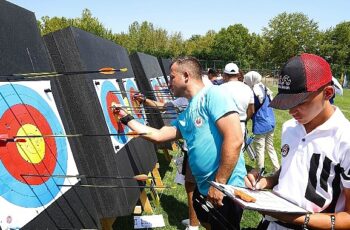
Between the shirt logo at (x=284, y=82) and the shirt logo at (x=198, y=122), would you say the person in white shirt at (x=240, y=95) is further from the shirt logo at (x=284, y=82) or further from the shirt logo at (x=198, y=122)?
the shirt logo at (x=284, y=82)

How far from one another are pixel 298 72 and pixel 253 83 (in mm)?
4052

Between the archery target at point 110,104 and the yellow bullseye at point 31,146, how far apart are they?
102 centimetres

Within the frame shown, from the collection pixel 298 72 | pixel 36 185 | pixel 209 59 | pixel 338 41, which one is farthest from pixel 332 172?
pixel 338 41

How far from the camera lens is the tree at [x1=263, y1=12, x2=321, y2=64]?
50156 millimetres

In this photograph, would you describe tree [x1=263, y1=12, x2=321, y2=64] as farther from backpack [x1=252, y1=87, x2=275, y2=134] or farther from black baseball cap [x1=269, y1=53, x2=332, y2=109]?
black baseball cap [x1=269, y1=53, x2=332, y2=109]

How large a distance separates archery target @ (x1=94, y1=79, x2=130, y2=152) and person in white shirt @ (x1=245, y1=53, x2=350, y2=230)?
5.79 feet

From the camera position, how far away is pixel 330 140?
153cm

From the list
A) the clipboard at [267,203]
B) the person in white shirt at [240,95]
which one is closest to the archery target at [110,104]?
the person in white shirt at [240,95]

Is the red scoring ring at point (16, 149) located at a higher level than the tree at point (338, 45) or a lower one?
higher

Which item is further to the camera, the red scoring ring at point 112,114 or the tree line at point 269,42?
the tree line at point 269,42

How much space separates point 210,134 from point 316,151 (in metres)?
1.03

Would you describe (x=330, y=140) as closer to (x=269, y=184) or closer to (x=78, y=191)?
(x=269, y=184)

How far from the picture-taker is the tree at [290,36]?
50.2 meters

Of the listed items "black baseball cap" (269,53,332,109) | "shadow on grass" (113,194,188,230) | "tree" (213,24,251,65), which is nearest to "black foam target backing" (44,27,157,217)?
"shadow on grass" (113,194,188,230)
